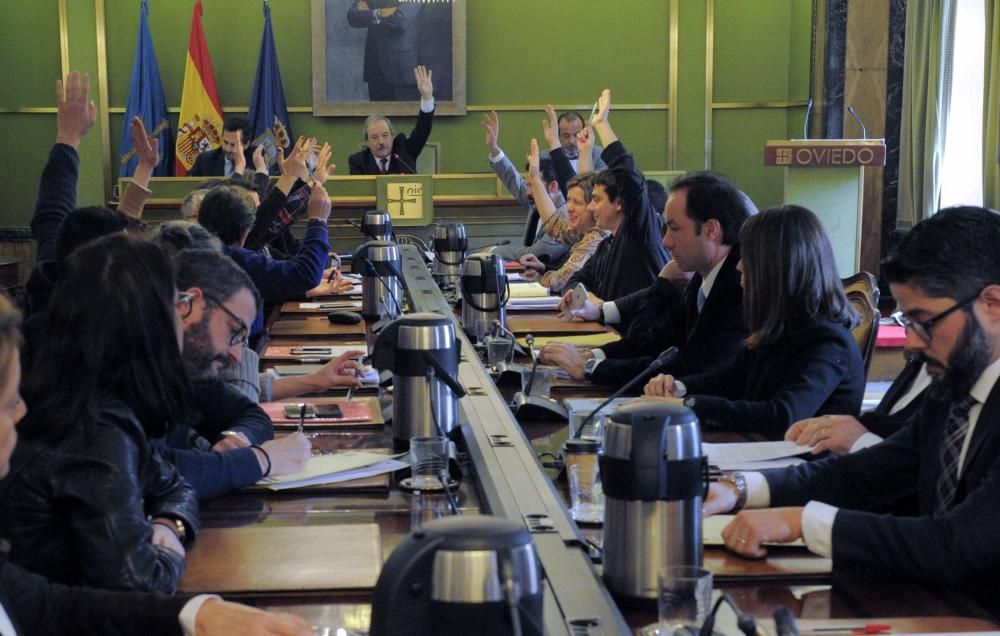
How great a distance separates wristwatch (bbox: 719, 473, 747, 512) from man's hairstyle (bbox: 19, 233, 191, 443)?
0.90m

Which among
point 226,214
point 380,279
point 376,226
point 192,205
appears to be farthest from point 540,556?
point 376,226

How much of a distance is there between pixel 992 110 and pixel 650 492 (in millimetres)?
6292

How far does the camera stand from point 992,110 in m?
7.14

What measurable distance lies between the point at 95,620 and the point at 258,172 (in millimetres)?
5696

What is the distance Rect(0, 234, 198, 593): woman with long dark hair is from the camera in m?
1.63

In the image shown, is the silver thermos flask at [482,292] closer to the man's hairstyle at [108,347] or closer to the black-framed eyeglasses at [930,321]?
the black-framed eyeglasses at [930,321]

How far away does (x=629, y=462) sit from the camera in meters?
1.59

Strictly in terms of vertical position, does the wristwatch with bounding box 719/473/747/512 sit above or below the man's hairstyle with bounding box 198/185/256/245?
below

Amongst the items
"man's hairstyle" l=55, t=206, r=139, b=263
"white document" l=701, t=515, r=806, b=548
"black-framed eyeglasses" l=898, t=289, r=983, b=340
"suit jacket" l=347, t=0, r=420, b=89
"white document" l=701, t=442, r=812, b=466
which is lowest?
"white document" l=701, t=442, r=812, b=466

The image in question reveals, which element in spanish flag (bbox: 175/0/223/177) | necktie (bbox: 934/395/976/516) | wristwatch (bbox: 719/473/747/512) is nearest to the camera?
necktie (bbox: 934/395/976/516)

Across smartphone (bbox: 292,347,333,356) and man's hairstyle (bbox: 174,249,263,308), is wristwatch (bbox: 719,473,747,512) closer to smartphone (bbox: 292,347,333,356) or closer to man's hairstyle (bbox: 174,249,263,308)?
man's hairstyle (bbox: 174,249,263,308)

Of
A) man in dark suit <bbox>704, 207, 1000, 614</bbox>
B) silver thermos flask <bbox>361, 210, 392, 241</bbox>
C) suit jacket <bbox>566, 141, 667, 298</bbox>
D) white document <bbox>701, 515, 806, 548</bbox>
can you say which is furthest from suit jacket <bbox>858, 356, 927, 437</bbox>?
silver thermos flask <bbox>361, 210, 392, 241</bbox>

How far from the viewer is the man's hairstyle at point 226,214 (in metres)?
4.38

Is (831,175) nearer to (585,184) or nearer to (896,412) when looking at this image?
(585,184)
